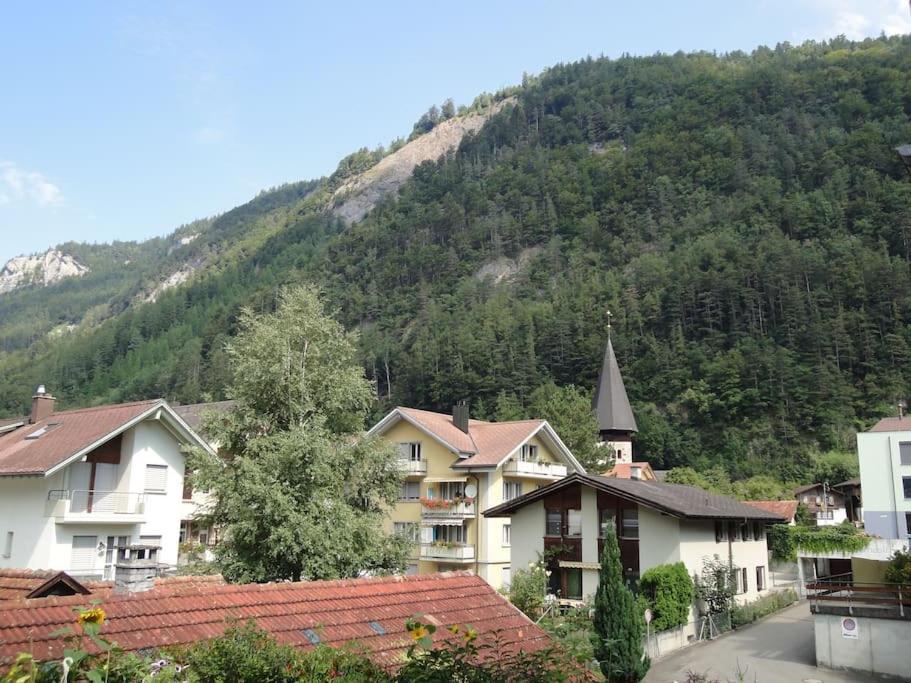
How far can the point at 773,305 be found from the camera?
11531cm

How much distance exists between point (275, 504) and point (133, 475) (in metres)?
7.75

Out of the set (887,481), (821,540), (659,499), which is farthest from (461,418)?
(887,481)

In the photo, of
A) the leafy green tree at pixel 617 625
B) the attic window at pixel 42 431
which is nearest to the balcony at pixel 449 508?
the leafy green tree at pixel 617 625

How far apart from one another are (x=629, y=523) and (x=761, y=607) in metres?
9.14

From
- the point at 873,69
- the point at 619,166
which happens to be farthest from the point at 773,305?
the point at 873,69

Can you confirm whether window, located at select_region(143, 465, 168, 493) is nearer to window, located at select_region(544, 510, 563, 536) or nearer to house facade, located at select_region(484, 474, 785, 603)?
house facade, located at select_region(484, 474, 785, 603)

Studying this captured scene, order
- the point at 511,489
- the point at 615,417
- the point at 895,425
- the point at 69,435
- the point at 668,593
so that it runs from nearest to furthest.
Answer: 1. the point at 69,435
2. the point at 668,593
3. the point at 511,489
4. the point at 895,425
5. the point at 615,417

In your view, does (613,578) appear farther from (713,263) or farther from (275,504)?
(713,263)

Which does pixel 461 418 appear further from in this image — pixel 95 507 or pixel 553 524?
pixel 95 507

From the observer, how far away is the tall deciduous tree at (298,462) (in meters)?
20.9

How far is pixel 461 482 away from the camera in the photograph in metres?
37.7

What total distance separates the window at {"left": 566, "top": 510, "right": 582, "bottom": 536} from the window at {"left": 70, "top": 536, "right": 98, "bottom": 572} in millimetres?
16896

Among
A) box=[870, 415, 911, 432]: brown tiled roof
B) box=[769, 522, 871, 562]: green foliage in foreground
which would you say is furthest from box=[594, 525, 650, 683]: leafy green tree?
box=[870, 415, 911, 432]: brown tiled roof

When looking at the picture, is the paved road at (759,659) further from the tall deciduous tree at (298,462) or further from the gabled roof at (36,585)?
the gabled roof at (36,585)
